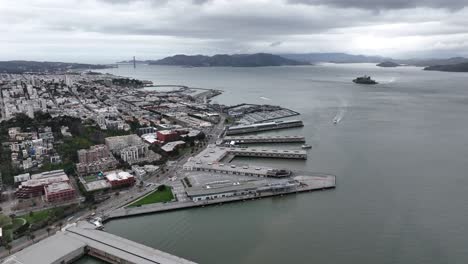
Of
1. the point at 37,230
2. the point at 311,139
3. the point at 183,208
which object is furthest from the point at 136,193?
the point at 311,139

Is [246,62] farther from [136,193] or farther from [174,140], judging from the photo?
[136,193]

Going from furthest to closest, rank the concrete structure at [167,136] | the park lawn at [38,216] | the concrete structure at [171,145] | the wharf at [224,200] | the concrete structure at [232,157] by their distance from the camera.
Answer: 1. the concrete structure at [167,136]
2. the concrete structure at [171,145]
3. the concrete structure at [232,157]
4. the wharf at [224,200]
5. the park lawn at [38,216]

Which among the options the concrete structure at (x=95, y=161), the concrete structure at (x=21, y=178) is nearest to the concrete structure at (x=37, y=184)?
the concrete structure at (x=21, y=178)

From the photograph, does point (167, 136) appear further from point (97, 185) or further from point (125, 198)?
point (125, 198)

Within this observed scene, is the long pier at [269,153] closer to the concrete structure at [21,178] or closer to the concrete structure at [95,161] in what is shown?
the concrete structure at [95,161]

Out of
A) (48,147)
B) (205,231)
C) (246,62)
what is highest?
(246,62)

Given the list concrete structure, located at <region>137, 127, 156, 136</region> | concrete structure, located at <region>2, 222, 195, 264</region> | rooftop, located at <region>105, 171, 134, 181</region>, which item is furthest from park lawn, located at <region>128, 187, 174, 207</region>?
concrete structure, located at <region>137, 127, 156, 136</region>
